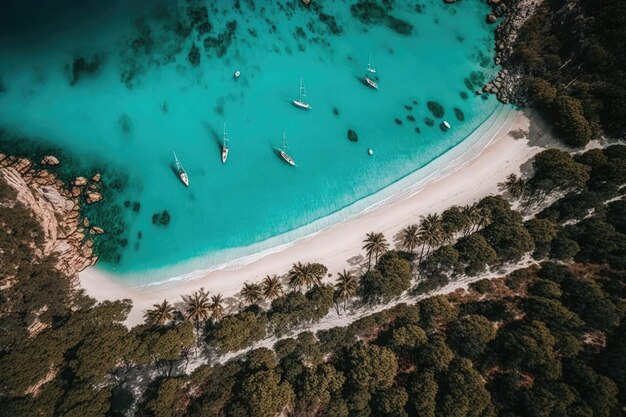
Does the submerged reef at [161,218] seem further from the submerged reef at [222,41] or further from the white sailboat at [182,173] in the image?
the submerged reef at [222,41]

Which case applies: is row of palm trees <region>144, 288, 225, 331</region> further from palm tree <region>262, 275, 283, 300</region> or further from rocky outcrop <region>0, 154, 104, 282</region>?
rocky outcrop <region>0, 154, 104, 282</region>

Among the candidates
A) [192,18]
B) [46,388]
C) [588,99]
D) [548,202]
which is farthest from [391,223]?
[192,18]

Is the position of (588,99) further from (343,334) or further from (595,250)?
(343,334)

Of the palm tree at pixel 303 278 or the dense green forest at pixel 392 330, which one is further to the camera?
the palm tree at pixel 303 278

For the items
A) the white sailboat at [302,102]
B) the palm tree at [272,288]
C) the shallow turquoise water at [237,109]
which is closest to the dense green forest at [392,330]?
the palm tree at [272,288]

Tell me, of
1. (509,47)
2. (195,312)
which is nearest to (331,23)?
(509,47)
